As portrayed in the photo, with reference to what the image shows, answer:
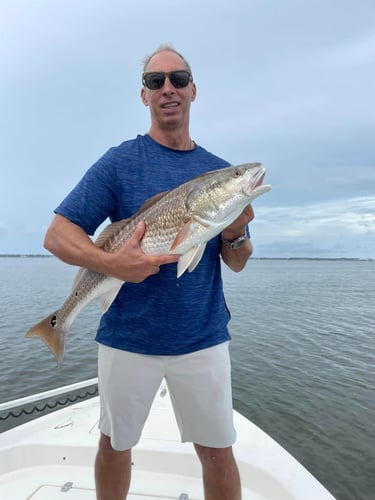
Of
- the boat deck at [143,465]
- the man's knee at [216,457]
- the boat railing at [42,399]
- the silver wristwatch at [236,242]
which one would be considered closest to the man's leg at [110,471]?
the man's knee at [216,457]

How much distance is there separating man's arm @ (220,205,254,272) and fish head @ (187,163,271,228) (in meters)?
0.16

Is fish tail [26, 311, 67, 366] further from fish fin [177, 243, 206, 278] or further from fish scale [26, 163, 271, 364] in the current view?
fish fin [177, 243, 206, 278]

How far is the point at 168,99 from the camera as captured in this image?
291 centimetres

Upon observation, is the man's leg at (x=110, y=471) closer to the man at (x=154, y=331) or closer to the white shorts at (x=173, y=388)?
the man at (x=154, y=331)

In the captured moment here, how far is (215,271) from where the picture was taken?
2963 millimetres

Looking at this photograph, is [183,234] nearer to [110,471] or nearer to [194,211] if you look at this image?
[194,211]

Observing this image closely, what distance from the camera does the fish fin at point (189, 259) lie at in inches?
96.6

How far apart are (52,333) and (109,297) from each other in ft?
2.10

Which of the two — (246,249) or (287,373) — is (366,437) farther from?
(246,249)

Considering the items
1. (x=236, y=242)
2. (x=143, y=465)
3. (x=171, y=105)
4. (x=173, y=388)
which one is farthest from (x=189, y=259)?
(x=143, y=465)

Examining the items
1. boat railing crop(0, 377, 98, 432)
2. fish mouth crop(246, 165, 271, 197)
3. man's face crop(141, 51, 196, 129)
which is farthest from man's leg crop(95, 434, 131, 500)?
man's face crop(141, 51, 196, 129)

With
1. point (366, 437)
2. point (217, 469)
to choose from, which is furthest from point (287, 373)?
point (217, 469)

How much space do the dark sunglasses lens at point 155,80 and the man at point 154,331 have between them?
0.05 meters

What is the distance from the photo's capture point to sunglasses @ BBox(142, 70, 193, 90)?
2.94 metres
